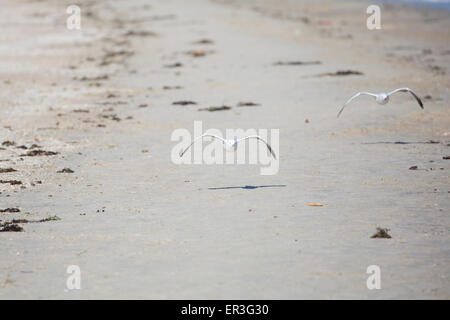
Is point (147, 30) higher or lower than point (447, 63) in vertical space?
higher

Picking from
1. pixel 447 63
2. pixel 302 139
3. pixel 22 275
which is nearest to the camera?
pixel 22 275

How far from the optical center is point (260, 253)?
11.3 metres

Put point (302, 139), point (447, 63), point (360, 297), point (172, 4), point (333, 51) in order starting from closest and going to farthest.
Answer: point (360, 297)
point (302, 139)
point (447, 63)
point (333, 51)
point (172, 4)

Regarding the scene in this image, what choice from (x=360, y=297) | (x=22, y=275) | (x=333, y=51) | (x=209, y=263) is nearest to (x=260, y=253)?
(x=209, y=263)

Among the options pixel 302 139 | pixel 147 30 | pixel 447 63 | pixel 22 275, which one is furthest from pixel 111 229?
pixel 147 30

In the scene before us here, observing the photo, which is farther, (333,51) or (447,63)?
(333,51)

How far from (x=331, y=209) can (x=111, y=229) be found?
12.3 feet

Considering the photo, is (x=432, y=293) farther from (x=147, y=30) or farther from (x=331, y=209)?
(x=147, y=30)

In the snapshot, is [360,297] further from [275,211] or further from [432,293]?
[275,211]

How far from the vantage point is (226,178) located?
16156 millimetres

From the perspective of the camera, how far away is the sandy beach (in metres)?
10.5

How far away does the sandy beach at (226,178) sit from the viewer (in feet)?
34.5

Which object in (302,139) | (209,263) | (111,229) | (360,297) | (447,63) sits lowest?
(360,297)
